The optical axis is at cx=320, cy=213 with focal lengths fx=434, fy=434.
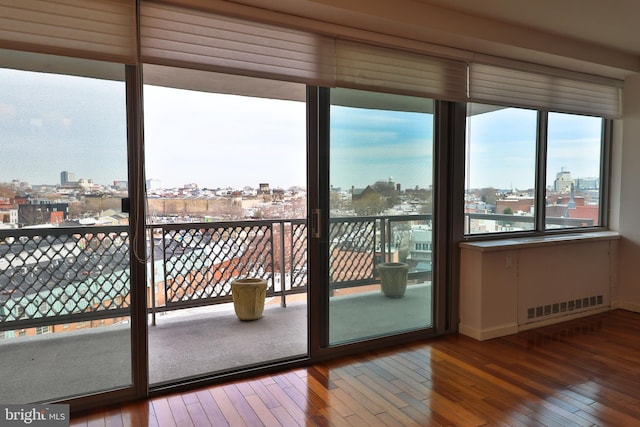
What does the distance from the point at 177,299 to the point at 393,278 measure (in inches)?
90.9

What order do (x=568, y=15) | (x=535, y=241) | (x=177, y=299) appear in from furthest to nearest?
(x=177, y=299) → (x=535, y=241) → (x=568, y=15)

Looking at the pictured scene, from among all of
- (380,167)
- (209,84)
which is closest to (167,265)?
(209,84)

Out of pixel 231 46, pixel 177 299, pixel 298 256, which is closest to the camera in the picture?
pixel 231 46

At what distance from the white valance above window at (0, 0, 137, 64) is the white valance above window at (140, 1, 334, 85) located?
0.09m

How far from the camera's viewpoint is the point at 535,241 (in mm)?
3672

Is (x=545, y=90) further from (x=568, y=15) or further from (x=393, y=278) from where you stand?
(x=393, y=278)

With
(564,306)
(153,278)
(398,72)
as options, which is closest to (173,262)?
(153,278)

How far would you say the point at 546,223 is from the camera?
4.18 m

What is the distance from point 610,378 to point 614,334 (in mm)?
1019

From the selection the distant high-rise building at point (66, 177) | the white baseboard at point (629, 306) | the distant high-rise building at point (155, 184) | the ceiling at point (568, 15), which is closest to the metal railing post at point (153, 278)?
the distant high-rise building at point (155, 184)

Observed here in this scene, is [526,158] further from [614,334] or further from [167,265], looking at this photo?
[167,265]

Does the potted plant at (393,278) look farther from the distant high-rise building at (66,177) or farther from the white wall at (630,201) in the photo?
the white wall at (630,201)

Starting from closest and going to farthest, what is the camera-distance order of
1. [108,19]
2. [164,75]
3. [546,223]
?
[108,19] → [164,75] → [546,223]

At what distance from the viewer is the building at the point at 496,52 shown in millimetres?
2473
